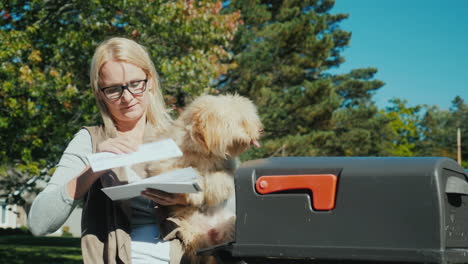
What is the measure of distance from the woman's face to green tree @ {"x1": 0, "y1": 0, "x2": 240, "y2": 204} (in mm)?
6764

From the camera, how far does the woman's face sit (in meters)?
2.29

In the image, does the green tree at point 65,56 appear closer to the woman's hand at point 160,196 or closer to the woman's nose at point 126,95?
the woman's nose at point 126,95

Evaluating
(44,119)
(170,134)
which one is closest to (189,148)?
(170,134)

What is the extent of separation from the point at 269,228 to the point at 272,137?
71.6 ft

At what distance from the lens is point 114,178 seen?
7.34ft

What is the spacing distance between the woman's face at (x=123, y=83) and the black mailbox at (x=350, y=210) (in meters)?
0.79

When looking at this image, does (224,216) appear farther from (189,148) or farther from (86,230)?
(86,230)

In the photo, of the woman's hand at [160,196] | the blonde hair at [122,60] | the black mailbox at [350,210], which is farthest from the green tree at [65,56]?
the black mailbox at [350,210]

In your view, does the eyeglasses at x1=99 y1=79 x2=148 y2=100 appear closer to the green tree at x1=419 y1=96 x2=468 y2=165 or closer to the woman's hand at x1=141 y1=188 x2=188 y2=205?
the woman's hand at x1=141 y1=188 x2=188 y2=205

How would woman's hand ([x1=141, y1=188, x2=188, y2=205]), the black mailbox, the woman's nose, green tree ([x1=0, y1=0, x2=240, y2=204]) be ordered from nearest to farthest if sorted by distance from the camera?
the black mailbox → woman's hand ([x1=141, y1=188, x2=188, y2=205]) → the woman's nose → green tree ([x1=0, y1=0, x2=240, y2=204])

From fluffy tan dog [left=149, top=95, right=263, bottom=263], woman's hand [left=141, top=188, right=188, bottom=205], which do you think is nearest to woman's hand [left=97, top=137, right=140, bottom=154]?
woman's hand [left=141, top=188, right=188, bottom=205]

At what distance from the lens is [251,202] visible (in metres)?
1.66

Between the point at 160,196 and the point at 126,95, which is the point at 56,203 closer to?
the point at 160,196

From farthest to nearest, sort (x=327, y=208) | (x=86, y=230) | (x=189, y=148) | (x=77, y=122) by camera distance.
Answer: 1. (x=77, y=122)
2. (x=189, y=148)
3. (x=86, y=230)
4. (x=327, y=208)
